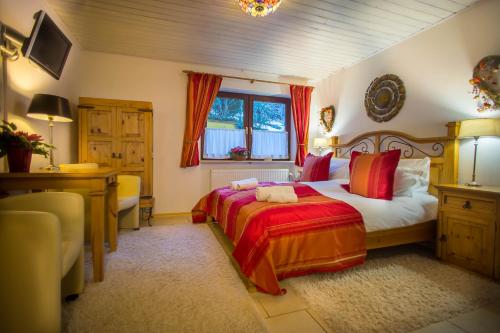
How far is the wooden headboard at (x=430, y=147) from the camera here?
2449mm

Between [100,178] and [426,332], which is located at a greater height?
[100,178]

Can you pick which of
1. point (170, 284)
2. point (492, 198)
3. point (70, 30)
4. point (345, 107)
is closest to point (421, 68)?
point (345, 107)

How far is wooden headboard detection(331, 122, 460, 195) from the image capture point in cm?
245

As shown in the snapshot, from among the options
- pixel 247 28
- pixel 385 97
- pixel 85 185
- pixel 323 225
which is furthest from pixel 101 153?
pixel 385 97

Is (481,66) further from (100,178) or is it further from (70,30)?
(70,30)

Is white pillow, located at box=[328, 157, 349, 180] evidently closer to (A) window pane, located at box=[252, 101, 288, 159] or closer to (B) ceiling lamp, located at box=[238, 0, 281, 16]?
(A) window pane, located at box=[252, 101, 288, 159]

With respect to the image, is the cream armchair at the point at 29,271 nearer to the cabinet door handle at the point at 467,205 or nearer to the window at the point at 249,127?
the cabinet door handle at the point at 467,205

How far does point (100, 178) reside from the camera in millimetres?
1752

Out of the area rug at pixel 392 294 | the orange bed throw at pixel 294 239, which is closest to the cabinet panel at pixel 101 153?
Answer: the orange bed throw at pixel 294 239

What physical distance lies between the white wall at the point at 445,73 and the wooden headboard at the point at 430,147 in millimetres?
96

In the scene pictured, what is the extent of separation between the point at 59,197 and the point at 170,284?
0.99 meters

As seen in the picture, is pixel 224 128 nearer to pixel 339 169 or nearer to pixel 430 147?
pixel 339 169

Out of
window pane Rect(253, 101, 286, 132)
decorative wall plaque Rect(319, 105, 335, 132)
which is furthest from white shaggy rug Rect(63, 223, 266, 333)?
decorative wall plaque Rect(319, 105, 335, 132)

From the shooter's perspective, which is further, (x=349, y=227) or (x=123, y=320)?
(x=349, y=227)
